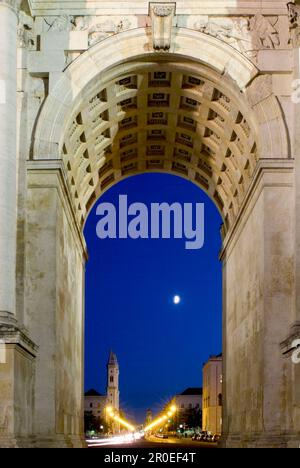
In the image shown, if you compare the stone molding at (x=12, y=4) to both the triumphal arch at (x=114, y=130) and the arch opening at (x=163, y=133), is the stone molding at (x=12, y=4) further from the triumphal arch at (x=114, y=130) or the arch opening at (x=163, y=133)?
the arch opening at (x=163, y=133)

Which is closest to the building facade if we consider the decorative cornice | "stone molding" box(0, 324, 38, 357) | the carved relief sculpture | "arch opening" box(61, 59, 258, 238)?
"arch opening" box(61, 59, 258, 238)

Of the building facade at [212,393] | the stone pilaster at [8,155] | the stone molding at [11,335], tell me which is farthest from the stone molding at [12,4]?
the building facade at [212,393]

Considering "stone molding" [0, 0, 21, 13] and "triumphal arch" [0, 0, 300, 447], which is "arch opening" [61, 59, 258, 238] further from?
"stone molding" [0, 0, 21, 13]

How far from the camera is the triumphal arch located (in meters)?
32.2

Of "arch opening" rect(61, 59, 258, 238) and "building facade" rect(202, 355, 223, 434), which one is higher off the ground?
"arch opening" rect(61, 59, 258, 238)

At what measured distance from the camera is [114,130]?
43406 millimetres

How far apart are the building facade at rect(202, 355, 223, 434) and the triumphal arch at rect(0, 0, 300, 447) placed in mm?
105919

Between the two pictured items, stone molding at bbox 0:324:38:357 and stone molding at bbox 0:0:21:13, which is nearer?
stone molding at bbox 0:324:38:357

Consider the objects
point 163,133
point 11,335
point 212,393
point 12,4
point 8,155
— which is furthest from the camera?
point 212,393

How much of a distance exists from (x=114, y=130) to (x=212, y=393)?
116856mm

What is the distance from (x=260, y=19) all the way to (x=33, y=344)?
1660cm

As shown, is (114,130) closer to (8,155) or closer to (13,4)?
(13,4)

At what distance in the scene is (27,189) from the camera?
35.1 m

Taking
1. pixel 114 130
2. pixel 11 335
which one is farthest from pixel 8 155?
pixel 114 130
